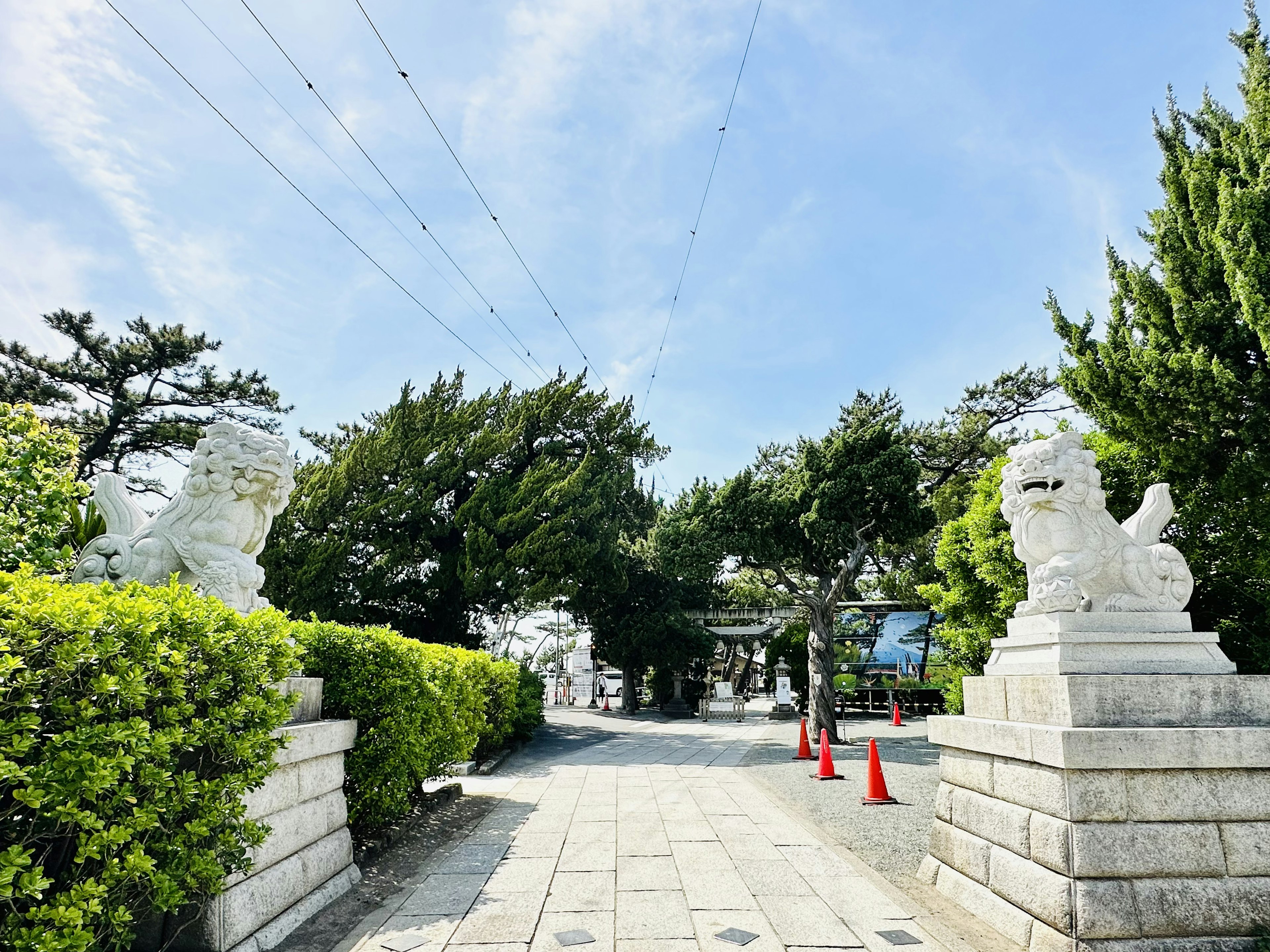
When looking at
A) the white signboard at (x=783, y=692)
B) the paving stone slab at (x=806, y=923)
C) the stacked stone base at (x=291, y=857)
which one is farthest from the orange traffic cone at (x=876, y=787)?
the white signboard at (x=783, y=692)

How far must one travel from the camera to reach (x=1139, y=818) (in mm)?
3355

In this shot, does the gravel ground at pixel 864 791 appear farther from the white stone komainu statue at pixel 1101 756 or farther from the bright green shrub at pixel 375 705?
the bright green shrub at pixel 375 705

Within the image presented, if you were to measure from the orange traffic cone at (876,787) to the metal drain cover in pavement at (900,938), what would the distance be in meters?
4.17

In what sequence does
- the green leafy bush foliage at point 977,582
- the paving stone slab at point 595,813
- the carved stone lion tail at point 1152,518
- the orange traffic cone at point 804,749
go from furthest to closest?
1. the orange traffic cone at point 804,749
2. the green leafy bush foliage at point 977,582
3. the paving stone slab at point 595,813
4. the carved stone lion tail at point 1152,518

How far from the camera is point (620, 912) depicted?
4.11 meters

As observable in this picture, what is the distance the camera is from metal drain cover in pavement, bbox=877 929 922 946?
3.65m

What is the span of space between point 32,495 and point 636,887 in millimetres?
4491

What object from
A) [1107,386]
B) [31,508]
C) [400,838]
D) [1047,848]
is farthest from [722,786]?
[31,508]

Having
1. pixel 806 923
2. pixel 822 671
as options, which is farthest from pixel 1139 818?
pixel 822 671

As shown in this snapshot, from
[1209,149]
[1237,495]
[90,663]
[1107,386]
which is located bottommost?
[90,663]

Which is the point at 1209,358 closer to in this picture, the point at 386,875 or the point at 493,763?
the point at 386,875

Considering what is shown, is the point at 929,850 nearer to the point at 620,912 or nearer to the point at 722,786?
the point at 620,912

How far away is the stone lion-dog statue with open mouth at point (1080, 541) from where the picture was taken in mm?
4082

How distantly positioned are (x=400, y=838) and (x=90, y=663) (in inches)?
168
